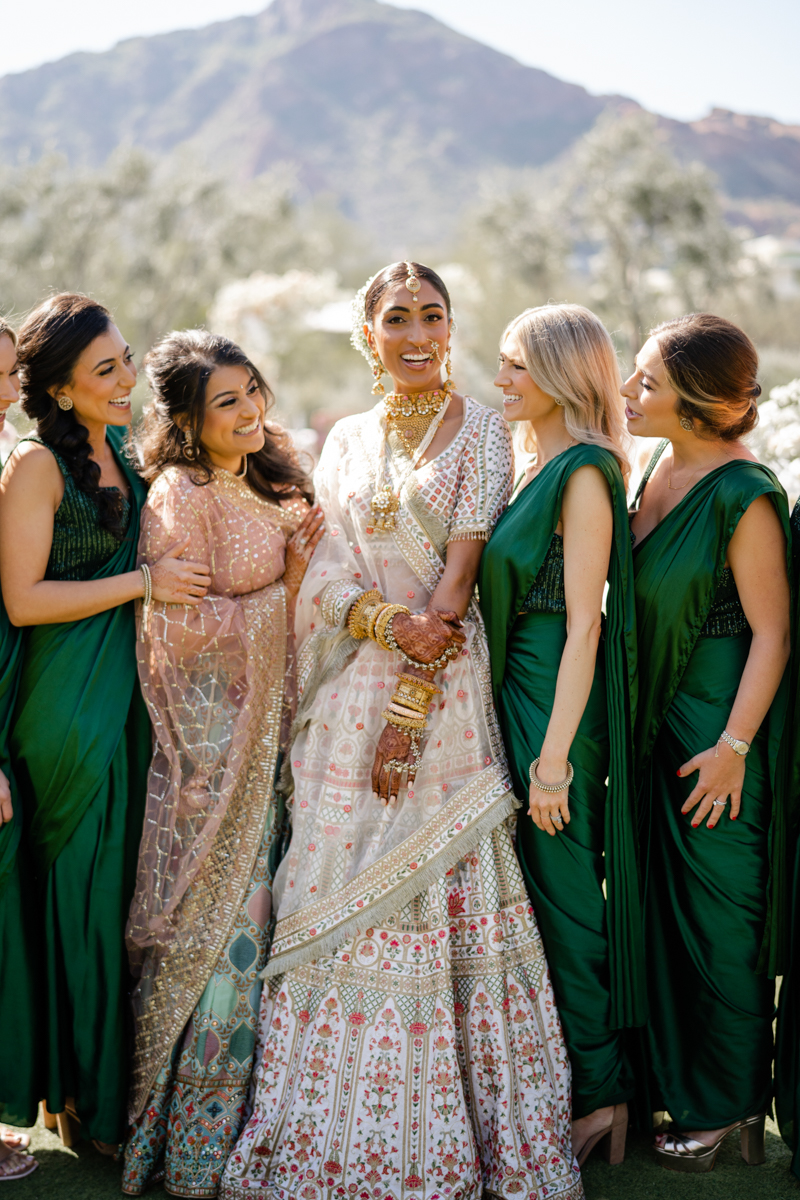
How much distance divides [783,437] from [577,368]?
1.57m

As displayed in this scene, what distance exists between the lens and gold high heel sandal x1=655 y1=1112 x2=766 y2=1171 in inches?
110

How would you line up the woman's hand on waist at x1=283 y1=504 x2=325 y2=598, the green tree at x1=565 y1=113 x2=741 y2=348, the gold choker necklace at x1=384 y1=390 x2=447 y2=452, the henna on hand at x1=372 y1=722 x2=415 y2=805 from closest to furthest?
the henna on hand at x1=372 y1=722 x2=415 y2=805
the gold choker necklace at x1=384 y1=390 x2=447 y2=452
the woman's hand on waist at x1=283 y1=504 x2=325 y2=598
the green tree at x1=565 y1=113 x2=741 y2=348

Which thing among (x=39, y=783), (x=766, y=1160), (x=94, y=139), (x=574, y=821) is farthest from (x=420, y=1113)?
(x=94, y=139)

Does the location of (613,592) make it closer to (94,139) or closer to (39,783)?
(39,783)

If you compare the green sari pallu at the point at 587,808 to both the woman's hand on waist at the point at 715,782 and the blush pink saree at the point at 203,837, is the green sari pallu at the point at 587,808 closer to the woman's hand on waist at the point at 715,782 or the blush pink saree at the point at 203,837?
the woman's hand on waist at the point at 715,782

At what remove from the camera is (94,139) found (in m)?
89.7

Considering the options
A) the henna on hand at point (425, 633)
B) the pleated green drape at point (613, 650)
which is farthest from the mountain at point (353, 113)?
the henna on hand at point (425, 633)

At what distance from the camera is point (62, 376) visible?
2891mm

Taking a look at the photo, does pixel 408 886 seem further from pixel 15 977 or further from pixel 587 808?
pixel 15 977

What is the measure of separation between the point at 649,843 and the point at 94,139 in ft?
333

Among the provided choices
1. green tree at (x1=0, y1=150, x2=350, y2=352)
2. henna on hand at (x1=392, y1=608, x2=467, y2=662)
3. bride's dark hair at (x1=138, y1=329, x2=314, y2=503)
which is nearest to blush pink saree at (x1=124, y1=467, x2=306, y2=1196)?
bride's dark hair at (x1=138, y1=329, x2=314, y2=503)

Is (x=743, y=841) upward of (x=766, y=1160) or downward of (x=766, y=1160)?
upward

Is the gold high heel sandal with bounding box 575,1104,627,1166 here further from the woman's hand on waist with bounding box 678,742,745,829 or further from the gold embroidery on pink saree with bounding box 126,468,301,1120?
the gold embroidery on pink saree with bounding box 126,468,301,1120

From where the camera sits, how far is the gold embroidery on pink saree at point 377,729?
271cm
